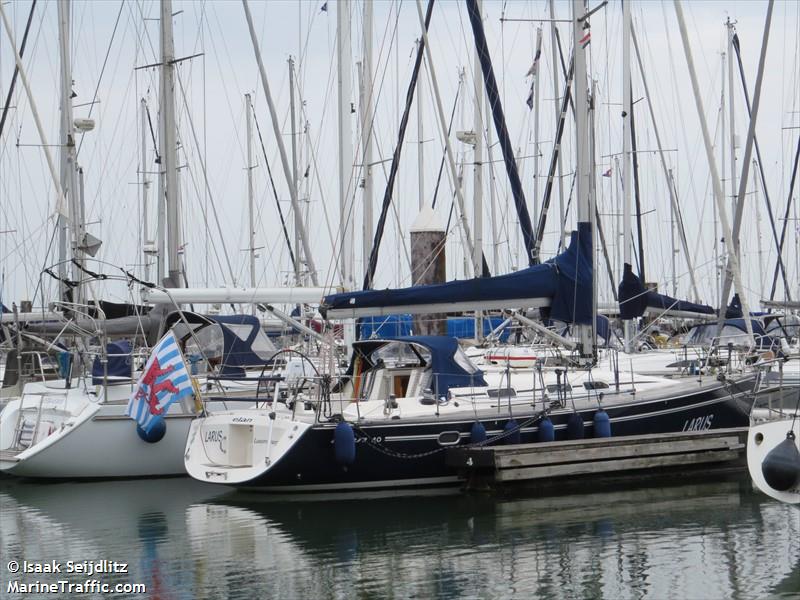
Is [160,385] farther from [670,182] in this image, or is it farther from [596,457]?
[670,182]

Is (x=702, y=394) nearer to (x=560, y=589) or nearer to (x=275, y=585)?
(x=560, y=589)

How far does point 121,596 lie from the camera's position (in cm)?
1195

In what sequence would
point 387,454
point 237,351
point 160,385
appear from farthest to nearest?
point 237,351 < point 160,385 < point 387,454

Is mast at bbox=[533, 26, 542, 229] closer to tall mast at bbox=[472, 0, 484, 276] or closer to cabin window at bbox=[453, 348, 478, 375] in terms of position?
tall mast at bbox=[472, 0, 484, 276]

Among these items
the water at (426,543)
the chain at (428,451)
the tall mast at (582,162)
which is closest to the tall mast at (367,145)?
the tall mast at (582,162)

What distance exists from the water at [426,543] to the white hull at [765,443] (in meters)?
0.67

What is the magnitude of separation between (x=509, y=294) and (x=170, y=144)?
9519 mm

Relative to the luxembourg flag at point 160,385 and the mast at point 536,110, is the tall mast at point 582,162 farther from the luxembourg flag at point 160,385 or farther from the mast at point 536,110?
the mast at point 536,110

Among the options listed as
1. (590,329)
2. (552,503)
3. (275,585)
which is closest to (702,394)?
(590,329)

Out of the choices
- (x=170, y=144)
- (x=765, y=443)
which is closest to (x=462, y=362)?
(x=765, y=443)

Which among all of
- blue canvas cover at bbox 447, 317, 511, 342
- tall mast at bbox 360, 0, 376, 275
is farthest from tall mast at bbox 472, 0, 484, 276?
blue canvas cover at bbox 447, 317, 511, 342

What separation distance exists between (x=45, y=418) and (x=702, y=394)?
1108 cm

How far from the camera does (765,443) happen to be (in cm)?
1344

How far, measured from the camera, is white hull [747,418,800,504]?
13.1 meters
